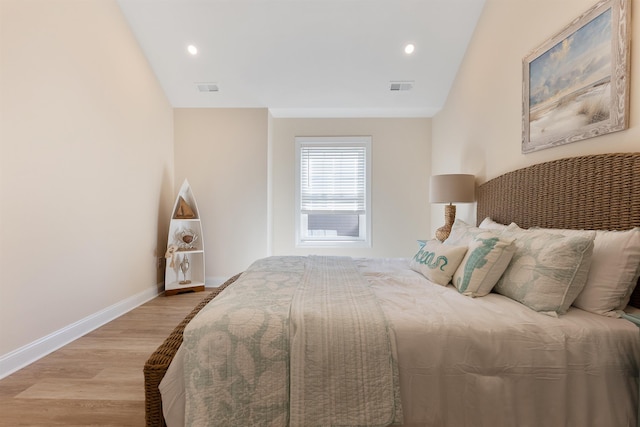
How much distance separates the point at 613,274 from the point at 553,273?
249 millimetres

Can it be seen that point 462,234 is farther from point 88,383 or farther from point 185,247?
point 185,247

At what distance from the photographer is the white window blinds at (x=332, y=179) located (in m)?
4.33

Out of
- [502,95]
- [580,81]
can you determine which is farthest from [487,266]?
[502,95]

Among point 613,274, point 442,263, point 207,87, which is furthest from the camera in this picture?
point 207,87

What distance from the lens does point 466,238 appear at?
2.06 metres

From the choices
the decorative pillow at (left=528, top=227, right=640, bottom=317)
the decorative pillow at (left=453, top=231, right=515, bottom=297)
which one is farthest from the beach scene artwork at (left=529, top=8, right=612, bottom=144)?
the decorative pillow at (left=453, top=231, right=515, bottom=297)

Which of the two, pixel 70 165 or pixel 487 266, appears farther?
pixel 70 165

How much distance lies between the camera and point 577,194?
1731 mm

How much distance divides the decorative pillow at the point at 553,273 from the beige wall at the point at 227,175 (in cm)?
299

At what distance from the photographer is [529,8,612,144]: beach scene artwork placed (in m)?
1.61

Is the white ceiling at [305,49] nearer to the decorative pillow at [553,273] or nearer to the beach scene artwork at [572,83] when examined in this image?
the beach scene artwork at [572,83]

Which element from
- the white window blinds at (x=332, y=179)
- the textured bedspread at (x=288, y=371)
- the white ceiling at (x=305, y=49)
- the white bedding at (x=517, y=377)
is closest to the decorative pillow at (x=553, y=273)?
the white bedding at (x=517, y=377)

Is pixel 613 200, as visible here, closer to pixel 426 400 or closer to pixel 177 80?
pixel 426 400

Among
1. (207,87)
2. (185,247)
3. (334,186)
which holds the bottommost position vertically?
(185,247)
